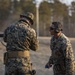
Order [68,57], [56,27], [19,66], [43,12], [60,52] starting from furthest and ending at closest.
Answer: [43,12] < [60,52] < [56,27] < [68,57] < [19,66]

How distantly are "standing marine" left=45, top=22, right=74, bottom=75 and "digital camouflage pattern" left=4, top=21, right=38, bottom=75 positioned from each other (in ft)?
1.64

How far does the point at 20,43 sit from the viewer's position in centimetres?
660

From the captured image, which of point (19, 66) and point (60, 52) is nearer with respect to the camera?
point (19, 66)

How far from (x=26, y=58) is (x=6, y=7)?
192 ft

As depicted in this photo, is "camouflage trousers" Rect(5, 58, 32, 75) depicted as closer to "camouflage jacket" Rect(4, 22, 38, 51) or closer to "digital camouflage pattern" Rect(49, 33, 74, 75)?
"camouflage jacket" Rect(4, 22, 38, 51)

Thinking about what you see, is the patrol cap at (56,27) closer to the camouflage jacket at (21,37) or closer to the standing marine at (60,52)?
the standing marine at (60,52)

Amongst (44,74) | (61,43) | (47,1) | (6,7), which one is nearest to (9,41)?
(61,43)

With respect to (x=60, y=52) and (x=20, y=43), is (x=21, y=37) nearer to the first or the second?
(x=20, y=43)

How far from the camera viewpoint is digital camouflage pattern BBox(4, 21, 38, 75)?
657 cm

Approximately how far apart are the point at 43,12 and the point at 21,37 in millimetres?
58000

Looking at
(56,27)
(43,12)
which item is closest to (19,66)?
(56,27)

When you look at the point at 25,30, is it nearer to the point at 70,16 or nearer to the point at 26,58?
the point at 26,58

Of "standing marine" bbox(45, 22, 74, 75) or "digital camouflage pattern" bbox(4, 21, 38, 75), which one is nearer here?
"digital camouflage pattern" bbox(4, 21, 38, 75)

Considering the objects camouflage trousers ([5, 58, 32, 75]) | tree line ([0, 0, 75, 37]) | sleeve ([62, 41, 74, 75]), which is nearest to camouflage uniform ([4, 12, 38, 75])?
camouflage trousers ([5, 58, 32, 75])
